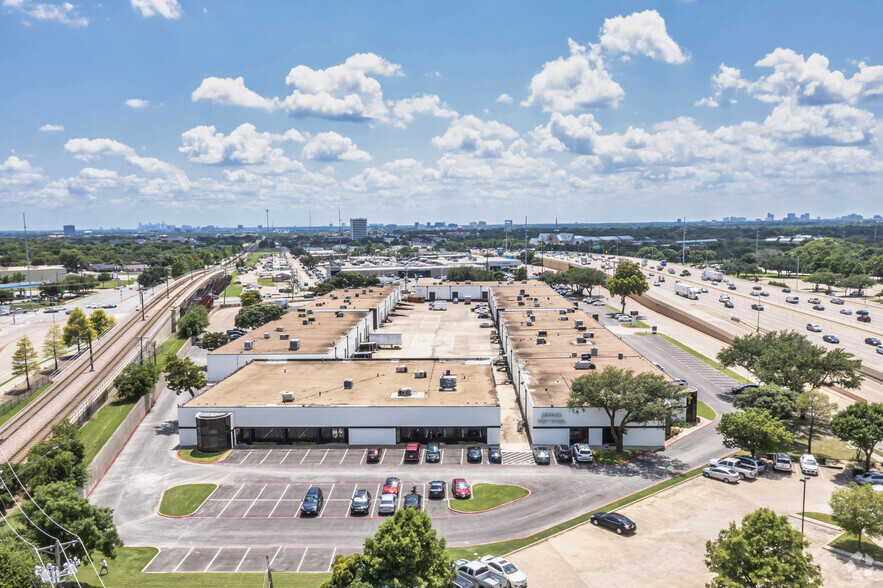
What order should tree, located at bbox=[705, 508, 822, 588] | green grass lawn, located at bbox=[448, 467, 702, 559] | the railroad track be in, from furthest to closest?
the railroad track, green grass lawn, located at bbox=[448, 467, 702, 559], tree, located at bbox=[705, 508, 822, 588]

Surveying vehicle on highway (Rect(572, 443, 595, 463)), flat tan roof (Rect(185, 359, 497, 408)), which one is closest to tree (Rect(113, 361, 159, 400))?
flat tan roof (Rect(185, 359, 497, 408))

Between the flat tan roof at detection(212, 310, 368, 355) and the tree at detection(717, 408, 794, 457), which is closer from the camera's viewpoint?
the tree at detection(717, 408, 794, 457)

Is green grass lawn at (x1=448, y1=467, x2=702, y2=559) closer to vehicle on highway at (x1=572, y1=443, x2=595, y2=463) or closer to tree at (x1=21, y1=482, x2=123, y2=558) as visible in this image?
vehicle on highway at (x1=572, y1=443, x2=595, y2=463)

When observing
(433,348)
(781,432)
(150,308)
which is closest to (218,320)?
(150,308)

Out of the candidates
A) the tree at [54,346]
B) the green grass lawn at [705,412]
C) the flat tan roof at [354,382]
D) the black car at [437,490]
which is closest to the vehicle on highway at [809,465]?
the green grass lawn at [705,412]

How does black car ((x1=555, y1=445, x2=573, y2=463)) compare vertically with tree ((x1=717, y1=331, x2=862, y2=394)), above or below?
below

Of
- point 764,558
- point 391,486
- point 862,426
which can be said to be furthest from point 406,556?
point 862,426

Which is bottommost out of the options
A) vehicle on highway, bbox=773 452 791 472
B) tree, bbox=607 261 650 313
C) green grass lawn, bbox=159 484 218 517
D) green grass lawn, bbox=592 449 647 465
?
green grass lawn, bbox=159 484 218 517

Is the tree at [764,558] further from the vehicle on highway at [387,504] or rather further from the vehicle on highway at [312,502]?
the vehicle on highway at [312,502]
